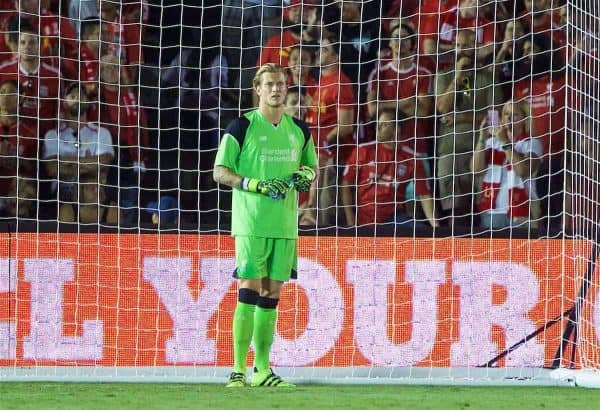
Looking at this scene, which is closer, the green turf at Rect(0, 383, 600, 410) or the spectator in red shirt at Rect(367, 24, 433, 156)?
the green turf at Rect(0, 383, 600, 410)

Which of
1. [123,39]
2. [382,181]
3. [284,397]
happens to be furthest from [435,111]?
[284,397]

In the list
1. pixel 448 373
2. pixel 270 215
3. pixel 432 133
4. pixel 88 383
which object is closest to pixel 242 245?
pixel 270 215

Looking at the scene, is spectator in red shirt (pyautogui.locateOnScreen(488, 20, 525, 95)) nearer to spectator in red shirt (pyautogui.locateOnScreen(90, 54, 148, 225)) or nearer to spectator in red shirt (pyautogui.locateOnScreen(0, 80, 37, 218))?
spectator in red shirt (pyautogui.locateOnScreen(90, 54, 148, 225))

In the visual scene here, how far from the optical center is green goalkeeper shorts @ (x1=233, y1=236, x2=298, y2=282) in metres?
8.52

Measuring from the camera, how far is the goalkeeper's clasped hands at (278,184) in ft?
27.5

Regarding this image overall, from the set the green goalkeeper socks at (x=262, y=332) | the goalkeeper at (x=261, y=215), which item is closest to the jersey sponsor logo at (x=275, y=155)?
the goalkeeper at (x=261, y=215)

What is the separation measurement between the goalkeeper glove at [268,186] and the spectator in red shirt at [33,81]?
288cm

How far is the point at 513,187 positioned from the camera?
415 inches

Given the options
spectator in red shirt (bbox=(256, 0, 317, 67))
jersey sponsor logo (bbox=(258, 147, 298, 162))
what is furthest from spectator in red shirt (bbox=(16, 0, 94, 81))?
jersey sponsor logo (bbox=(258, 147, 298, 162))

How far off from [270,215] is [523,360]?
252 cm

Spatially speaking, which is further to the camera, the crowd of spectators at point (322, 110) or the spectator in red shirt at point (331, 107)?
the spectator in red shirt at point (331, 107)

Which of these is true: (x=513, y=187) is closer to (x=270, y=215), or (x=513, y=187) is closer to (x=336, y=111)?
(x=336, y=111)

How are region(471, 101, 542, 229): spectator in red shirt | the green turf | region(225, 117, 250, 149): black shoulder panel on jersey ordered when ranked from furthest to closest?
region(471, 101, 542, 229): spectator in red shirt
region(225, 117, 250, 149): black shoulder panel on jersey
the green turf

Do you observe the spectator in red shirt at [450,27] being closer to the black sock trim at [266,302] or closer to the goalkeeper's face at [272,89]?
the goalkeeper's face at [272,89]
